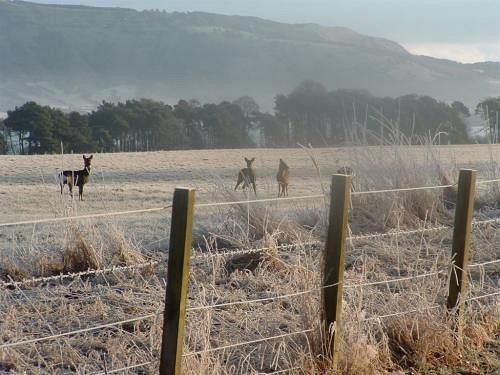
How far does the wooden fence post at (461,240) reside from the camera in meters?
5.58

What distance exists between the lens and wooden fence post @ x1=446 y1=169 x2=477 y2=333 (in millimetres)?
5582

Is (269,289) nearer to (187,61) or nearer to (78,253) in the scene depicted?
(78,253)

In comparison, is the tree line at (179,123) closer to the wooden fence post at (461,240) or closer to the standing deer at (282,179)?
the standing deer at (282,179)

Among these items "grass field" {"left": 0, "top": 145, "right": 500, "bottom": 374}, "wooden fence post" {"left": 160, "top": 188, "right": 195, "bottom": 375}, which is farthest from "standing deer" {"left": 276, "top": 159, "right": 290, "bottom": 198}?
"wooden fence post" {"left": 160, "top": 188, "right": 195, "bottom": 375}

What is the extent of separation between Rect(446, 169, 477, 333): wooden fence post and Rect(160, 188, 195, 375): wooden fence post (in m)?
2.44

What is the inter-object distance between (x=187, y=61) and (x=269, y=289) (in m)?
65.2

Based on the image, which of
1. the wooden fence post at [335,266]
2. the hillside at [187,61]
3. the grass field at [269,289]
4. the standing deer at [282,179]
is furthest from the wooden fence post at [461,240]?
the hillside at [187,61]

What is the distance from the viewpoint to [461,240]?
5.66 metres

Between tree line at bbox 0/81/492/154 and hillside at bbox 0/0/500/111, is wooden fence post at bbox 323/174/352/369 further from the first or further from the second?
hillside at bbox 0/0/500/111

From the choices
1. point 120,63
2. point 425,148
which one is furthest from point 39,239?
point 120,63

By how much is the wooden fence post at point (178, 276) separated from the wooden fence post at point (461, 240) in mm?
2441

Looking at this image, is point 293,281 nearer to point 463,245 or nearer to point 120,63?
point 463,245

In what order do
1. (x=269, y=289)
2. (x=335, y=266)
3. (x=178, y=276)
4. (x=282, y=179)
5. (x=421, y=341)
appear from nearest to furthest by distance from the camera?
(x=178, y=276) < (x=335, y=266) < (x=421, y=341) < (x=269, y=289) < (x=282, y=179)

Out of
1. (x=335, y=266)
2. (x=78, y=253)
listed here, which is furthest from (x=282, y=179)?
(x=335, y=266)
